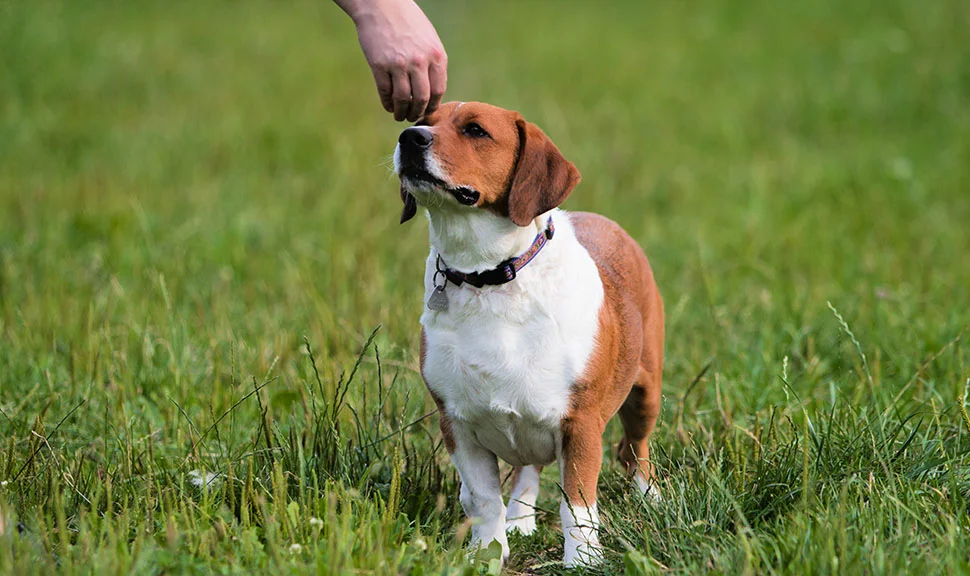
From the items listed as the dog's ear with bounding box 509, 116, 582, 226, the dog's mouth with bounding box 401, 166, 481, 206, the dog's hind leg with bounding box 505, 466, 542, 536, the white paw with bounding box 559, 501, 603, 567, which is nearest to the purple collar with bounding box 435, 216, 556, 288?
the dog's ear with bounding box 509, 116, 582, 226

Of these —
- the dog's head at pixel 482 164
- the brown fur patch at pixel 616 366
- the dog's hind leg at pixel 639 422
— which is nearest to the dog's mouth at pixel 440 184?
the dog's head at pixel 482 164

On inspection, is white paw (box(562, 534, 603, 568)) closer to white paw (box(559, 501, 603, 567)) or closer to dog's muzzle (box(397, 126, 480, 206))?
white paw (box(559, 501, 603, 567))

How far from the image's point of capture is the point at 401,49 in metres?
3.31

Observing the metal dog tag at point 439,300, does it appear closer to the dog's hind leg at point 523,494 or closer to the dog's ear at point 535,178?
the dog's ear at point 535,178

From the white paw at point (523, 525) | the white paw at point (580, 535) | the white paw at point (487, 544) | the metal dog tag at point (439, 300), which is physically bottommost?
the white paw at point (523, 525)

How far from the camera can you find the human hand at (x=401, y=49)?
332 centimetres

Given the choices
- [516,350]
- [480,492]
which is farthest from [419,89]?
[480,492]

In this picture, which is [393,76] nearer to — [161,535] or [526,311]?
[526,311]

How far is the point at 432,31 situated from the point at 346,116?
6.69 m

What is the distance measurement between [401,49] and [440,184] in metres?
0.42

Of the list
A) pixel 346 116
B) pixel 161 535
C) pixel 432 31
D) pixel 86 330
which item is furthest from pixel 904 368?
pixel 346 116

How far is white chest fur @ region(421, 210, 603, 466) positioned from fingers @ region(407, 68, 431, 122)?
0.57 m

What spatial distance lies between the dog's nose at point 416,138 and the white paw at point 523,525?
1380 mm

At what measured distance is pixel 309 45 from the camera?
12820 mm
